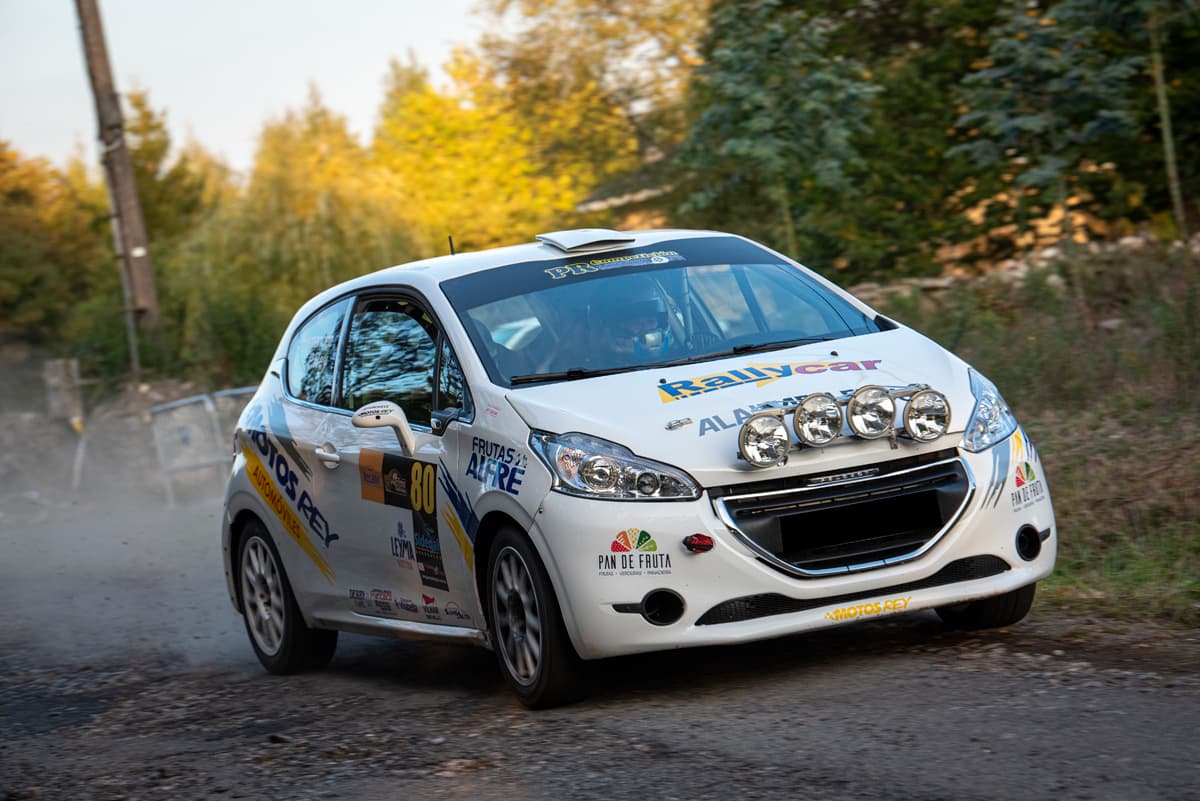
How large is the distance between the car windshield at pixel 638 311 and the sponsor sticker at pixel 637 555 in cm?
95

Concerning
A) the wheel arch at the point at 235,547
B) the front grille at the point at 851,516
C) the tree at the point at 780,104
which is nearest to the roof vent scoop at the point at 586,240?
the front grille at the point at 851,516

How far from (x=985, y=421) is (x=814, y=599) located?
1003mm

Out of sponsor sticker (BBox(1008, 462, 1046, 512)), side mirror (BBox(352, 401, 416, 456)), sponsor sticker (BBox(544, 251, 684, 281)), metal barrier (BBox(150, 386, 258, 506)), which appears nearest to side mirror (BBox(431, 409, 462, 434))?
side mirror (BBox(352, 401, 416, 456))

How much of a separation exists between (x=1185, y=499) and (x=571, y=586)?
3.99 meters

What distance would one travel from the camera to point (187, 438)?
20.4 metres

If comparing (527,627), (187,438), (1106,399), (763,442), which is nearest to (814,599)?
(763,442)

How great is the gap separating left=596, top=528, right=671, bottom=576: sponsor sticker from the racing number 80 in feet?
3.72

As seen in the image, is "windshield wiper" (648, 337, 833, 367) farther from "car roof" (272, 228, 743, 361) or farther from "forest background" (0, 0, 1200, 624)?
"forest background" (0, 0, 1200, 624)

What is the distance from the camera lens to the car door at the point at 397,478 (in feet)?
21.5

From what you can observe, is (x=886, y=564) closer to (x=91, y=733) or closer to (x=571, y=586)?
(x=571, y=586)

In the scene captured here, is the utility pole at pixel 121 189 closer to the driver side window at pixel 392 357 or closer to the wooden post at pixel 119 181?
the wooden post at pixel 119 181

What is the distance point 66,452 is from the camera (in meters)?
23.9

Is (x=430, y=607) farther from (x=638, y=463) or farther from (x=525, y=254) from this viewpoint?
(x=525, y=254)

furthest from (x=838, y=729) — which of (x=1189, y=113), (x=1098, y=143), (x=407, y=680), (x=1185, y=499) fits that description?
(x=1189, y=113)
